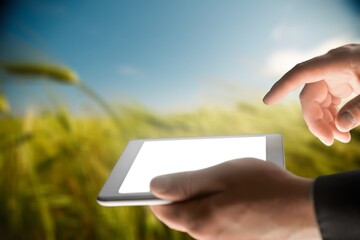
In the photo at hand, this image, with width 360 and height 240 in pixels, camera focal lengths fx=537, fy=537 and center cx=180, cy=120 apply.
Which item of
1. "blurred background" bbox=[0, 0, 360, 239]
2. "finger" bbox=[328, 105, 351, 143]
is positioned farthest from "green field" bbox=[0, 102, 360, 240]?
"finger" bbox=[328, 105, 351, 143]

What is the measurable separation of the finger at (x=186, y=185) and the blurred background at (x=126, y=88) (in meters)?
1.04

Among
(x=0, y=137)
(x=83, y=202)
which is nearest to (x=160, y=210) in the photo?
(x=83, y=202)

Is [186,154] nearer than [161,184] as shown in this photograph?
No

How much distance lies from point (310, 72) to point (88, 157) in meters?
1.08

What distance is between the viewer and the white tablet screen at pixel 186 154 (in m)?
0.68

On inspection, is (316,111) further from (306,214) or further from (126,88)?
(126,88)

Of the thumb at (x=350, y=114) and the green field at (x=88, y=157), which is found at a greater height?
the thumb at (x=350, y=114)

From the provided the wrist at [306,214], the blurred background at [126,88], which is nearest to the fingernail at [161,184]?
the wrist at [306,214]

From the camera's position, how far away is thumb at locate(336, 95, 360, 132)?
2.18 feet

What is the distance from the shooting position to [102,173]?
166 centimetres

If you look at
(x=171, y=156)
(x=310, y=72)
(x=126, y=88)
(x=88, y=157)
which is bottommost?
(x=88, y=157)

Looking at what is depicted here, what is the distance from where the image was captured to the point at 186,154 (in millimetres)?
732

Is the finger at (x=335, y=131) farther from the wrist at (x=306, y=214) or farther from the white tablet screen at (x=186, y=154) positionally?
the wrist at (x=306, y=214)

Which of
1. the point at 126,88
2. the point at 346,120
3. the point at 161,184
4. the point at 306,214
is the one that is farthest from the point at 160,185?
the point at 126,88
